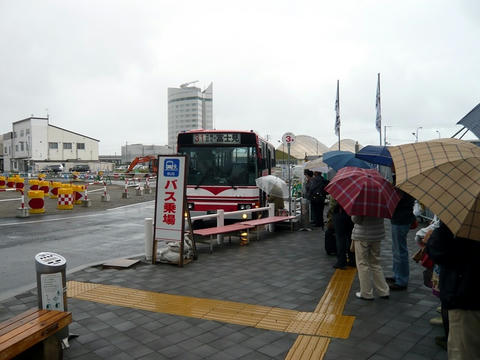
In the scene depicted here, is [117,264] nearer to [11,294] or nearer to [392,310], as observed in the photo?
[11,294]

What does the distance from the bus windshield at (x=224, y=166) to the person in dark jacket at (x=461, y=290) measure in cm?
887

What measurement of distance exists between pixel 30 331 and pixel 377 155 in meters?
5.54

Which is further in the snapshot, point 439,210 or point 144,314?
point 144,314

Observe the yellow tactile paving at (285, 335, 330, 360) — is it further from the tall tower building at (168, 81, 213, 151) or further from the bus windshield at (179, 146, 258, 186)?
the tall tower building at (168, 81, 213, 151)

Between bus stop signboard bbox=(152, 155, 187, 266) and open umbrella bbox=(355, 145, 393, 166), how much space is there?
11.5 ft

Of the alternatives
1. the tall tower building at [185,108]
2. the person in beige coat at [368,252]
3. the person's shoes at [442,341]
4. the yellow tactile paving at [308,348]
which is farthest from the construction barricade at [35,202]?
the tall tower building at [185,108]

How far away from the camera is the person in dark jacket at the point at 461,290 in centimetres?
295

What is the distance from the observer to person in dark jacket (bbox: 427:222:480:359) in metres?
2.95

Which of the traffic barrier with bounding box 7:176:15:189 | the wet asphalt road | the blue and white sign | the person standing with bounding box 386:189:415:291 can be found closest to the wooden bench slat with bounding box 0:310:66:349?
the wet asphalt road

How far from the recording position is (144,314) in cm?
520

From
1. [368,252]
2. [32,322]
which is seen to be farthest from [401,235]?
[32,322]

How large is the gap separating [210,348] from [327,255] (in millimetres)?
5017

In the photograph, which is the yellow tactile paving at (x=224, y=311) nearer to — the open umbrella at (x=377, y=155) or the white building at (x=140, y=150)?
the open umbrella at (x=377, y=155)

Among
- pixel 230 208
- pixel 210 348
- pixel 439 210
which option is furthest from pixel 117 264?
pixel 439 210
